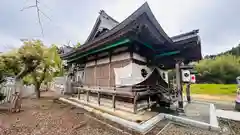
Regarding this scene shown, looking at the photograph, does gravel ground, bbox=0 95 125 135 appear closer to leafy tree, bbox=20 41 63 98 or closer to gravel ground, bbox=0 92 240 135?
gravel ground, bbox=0 92 240 135

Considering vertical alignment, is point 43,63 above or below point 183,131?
above

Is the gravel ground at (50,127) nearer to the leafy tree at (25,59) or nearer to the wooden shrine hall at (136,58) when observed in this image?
the wooden shrine hall at (136,58)

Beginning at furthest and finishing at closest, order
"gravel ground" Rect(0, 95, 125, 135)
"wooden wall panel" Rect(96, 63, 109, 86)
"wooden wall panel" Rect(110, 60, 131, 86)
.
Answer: "wooden wall panel" Rect(96, 63, 109, 86), "wooden wall panel" Rect(110, 60, 131, 86), "gravel ground" Rect(0, 95, 125, 135)

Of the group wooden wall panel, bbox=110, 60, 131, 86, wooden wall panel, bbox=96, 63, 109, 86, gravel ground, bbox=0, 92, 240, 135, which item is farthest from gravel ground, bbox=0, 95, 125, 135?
wooden wall panel, bbox=96, 63, 109, 86

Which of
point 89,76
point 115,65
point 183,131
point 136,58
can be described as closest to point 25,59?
point 89,76

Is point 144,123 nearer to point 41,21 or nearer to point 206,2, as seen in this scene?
point 41,21

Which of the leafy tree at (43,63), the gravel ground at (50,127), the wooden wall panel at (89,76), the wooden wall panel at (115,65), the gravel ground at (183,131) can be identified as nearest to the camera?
the gravel ground at (50,127)

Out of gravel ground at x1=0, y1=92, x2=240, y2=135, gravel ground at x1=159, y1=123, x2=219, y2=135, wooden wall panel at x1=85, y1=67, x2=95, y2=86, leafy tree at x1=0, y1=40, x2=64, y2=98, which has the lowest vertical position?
gravel ground at x1=159, y1=123, x2=219, y2=135

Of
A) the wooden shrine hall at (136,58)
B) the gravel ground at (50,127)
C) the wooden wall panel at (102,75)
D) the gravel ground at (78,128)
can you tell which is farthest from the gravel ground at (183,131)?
Answer: the wooden wall panel at (102,75)

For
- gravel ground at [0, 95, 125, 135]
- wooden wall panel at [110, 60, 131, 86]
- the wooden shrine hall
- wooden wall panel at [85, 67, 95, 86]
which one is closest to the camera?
gravel ground at [0, 95, 125, 135]

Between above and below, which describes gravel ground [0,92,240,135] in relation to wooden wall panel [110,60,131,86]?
below

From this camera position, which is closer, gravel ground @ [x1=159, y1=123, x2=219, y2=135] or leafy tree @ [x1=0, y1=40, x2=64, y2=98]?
gravel ground @ [x1=159, y1=123, x2=219, y2=135]

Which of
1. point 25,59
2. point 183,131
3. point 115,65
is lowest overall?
point 183,131

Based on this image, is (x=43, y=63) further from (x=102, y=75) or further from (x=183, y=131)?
(x=183, y=131)
